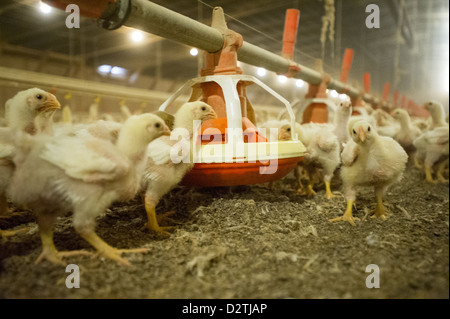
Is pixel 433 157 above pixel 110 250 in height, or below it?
above

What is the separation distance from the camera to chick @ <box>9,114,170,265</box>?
1.16m

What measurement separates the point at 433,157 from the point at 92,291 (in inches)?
139

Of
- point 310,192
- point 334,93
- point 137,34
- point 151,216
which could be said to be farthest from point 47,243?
point 334,93

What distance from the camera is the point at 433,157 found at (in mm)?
3299

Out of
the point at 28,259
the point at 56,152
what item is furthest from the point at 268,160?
the point at 28,259

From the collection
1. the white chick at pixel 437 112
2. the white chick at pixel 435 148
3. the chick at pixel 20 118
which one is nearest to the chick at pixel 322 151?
the white chick at pixel 435 148

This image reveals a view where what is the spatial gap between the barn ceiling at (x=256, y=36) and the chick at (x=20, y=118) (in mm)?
408

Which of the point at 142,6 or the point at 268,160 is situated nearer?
the point at 142,6

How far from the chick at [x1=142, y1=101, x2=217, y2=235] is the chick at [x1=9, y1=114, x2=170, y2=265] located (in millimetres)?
286

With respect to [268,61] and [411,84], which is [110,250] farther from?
[411,84]

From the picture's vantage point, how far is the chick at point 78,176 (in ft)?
3.81

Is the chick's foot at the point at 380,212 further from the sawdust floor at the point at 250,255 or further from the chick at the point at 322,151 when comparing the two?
the chick at the point at 322,151
